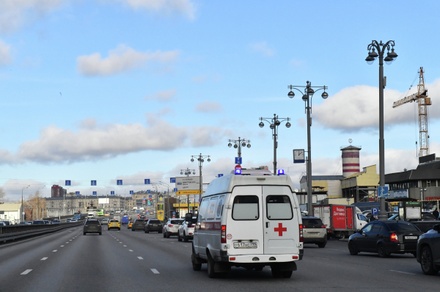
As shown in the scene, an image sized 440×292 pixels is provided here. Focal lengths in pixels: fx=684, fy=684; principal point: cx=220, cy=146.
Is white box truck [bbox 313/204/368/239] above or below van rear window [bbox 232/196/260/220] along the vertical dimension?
below

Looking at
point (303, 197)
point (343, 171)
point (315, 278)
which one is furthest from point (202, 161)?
point (315, 278)

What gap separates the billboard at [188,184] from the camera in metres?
133

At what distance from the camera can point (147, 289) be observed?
13898mm

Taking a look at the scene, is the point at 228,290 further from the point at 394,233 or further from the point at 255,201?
the point at 394,233

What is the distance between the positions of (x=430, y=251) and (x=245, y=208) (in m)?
5.03

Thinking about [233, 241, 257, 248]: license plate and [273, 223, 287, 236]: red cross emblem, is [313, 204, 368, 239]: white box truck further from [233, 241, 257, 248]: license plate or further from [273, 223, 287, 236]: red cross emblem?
[233, 241, 257, 248]: license plate

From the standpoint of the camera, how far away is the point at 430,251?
674 inches

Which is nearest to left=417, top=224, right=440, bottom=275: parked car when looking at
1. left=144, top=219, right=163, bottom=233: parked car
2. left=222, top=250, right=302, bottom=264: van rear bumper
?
left=222, top=250, right=302, bottom=264: van rear bumper

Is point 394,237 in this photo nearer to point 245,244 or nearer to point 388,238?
point 388,238

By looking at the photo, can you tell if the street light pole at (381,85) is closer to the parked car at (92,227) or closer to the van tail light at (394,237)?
the van tail light at (394,237)

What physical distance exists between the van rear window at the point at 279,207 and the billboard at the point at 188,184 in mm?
117138

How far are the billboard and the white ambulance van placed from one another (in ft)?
384

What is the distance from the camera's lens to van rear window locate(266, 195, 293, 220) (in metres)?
15.8

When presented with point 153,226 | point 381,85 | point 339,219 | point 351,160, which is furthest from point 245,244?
point 351,160
